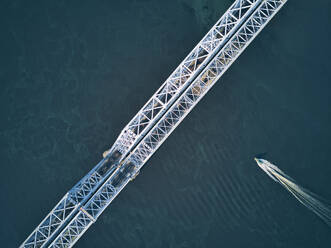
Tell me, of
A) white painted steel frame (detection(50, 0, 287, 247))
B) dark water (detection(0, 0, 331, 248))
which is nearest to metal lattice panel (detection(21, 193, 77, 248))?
white painted steel frame (detection(50, 0, 287, 247))

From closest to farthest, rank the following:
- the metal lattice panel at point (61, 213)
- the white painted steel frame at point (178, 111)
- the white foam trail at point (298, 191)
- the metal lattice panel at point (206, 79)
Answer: the metal lattice panel at point (61, 213) → the white painted steel frame at point (178, 111) → the metal lattice panel at point (206, 79) → the white foam trail at point (298, 191)

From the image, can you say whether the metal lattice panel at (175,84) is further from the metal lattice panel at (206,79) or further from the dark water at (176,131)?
the dark water at (176,131)

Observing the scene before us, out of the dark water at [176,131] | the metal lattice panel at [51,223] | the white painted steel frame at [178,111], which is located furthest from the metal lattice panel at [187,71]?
the metal lattice panel at [51,223]

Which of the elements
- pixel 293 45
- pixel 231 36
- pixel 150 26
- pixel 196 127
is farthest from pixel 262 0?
pixel 196 127

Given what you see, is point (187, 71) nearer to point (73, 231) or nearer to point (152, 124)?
point (152, 124)

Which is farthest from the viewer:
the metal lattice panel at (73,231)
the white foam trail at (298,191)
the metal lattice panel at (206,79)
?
the white foam trail at (298,191)

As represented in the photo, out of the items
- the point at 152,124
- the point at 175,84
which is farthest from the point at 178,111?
the point at 152,124

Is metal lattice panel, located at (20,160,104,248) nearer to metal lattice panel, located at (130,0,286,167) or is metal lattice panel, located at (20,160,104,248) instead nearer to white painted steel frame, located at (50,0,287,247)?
white painted steel frame, located at (50,0,287,247)

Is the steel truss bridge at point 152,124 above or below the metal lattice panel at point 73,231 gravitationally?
above

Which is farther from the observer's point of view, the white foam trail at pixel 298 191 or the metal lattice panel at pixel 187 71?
the white foam trail at pixel 298 191

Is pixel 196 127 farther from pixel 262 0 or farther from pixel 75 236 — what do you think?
pixel 75 236
